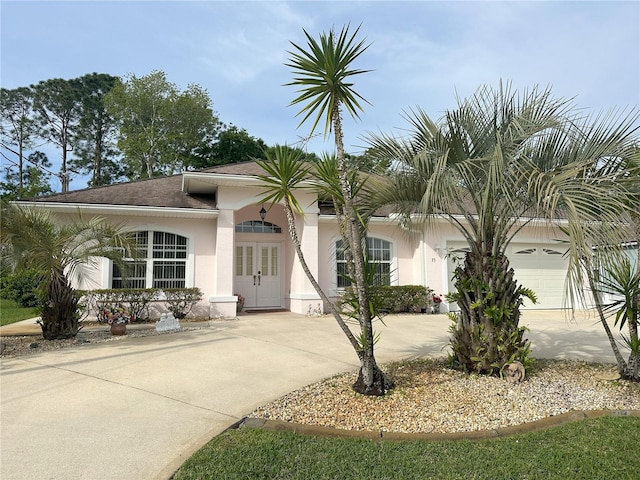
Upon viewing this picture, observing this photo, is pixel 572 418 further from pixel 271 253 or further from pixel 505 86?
pixel 271 253

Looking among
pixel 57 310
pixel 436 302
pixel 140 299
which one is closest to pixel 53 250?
pixel 57 310

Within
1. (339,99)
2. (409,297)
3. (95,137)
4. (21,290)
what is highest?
(95,137)

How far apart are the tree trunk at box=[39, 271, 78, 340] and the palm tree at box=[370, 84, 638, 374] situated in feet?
23.8

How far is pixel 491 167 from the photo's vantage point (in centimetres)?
474

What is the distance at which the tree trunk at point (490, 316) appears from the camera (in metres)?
5.43

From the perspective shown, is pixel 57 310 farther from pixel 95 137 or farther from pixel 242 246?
pixel 95 137

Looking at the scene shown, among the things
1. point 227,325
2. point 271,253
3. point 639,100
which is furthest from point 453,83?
point 271,253

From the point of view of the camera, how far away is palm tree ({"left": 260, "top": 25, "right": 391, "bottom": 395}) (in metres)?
4.46

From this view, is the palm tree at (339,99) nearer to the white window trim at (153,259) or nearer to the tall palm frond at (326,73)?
the tall palm frond at (326,73)

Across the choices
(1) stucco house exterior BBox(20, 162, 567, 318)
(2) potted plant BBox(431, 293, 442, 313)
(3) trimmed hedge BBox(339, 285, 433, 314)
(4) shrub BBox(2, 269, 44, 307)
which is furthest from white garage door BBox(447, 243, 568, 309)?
(4) shrub BBox(2, 269, 44, 307)

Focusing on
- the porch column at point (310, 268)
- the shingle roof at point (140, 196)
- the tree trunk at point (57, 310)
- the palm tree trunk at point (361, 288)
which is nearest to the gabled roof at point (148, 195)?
Result: the shingle roof at point (140, 196)

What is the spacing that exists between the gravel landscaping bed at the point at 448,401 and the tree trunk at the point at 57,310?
6.26 m

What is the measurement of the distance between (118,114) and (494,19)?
31.1m

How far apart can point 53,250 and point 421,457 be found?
8090 millimetres
